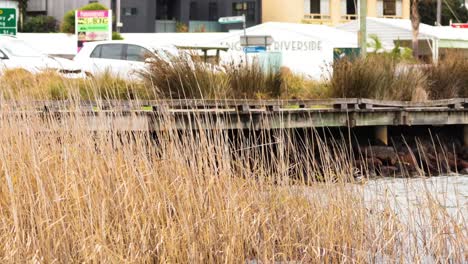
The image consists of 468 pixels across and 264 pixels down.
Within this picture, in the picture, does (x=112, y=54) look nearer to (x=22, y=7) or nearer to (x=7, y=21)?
(x=7, y=21)

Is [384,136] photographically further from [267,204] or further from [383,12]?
[383,12]

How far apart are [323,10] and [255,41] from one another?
3686cm

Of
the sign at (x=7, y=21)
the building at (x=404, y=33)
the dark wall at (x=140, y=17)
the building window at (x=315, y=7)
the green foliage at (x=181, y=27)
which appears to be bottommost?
the sign at (x=7, y=21)

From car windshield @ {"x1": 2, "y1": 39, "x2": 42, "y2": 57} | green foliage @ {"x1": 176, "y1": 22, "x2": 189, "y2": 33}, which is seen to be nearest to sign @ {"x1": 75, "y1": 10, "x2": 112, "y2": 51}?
car windshield @ {"x1": 2, "y1": 39, "x2": 42, "y2": 57}

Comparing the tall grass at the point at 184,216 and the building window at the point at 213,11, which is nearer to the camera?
the tall grass at the point at 184,216

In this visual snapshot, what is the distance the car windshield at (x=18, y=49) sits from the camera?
22.8 meters

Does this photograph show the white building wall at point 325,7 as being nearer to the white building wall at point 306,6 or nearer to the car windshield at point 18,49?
the white building wall at point 306,6

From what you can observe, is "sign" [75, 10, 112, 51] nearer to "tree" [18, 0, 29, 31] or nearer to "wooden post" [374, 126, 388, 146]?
"wooden post" [374, 126, 388, 146]

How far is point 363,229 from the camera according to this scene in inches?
309

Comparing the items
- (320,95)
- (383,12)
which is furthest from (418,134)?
(383,12)

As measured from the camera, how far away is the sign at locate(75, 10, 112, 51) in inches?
1441

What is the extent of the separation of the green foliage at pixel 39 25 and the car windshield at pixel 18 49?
41.2 meters

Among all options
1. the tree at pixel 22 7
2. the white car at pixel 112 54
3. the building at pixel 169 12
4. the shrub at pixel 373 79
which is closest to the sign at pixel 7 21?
the white car at pixel 112 54

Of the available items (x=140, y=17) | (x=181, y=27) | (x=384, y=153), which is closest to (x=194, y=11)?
(x=140, y=17)
